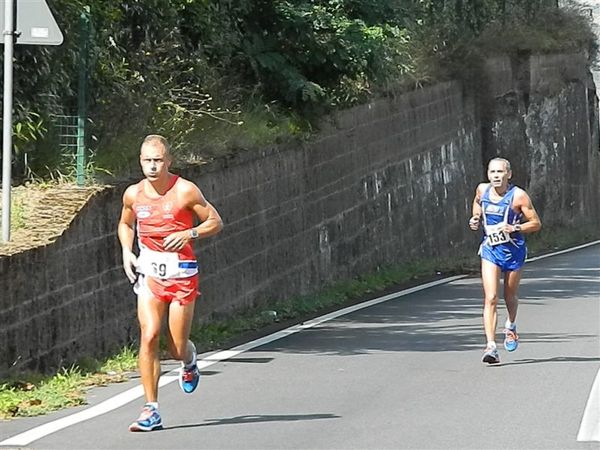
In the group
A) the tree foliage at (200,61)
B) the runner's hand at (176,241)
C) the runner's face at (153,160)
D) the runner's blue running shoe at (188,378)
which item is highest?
the tree foliage at (200,61)

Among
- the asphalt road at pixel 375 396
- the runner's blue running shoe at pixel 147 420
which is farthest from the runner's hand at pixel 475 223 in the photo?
the runner's blue running shoe at pixel 147 420

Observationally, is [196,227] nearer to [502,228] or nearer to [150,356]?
[150,356]

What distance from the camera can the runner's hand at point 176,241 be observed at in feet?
29.4

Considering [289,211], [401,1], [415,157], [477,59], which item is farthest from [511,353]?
[477,59]

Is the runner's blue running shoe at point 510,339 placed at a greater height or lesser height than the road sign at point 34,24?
lesser

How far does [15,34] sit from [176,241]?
330cm

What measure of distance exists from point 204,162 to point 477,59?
1916 cm

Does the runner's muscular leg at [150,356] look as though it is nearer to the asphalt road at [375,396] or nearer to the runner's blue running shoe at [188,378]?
the asphalt road at [375,396]

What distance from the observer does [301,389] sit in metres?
10.6

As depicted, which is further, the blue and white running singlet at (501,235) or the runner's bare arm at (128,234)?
the blue and white running singlet at (501,235)

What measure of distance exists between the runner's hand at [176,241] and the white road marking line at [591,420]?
9.10 feet

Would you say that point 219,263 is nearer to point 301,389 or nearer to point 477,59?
point 301,389

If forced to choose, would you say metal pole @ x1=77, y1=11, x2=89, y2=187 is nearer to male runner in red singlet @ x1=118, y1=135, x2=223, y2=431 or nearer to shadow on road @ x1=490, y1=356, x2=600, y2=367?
male runner in red singlet @ x1=118, y1=135, x2=223, y2=431

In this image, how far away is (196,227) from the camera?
9.12m
